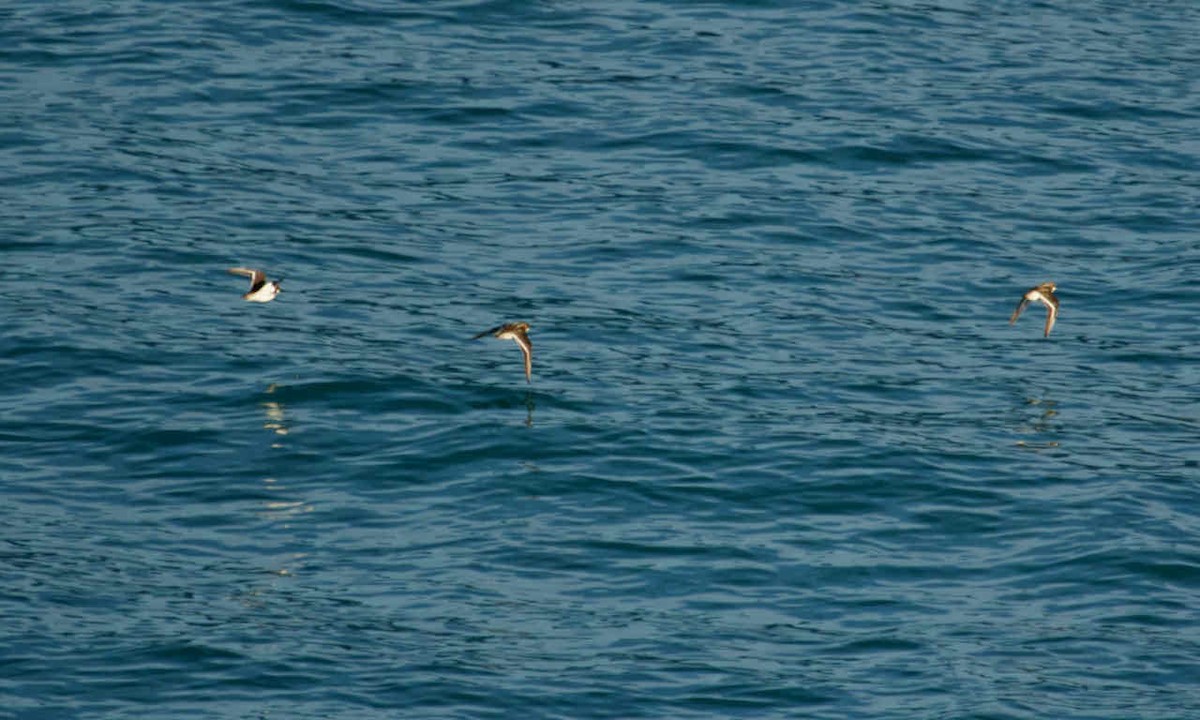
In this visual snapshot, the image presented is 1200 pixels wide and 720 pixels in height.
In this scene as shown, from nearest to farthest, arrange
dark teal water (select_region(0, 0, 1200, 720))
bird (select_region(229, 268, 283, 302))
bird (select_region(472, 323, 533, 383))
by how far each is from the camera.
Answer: dark teal water (select_region(0, 0, 1200, 720)), bird (select_region(472, 323, 533, 383)), bird (select_region(229, 268, 283, 302))

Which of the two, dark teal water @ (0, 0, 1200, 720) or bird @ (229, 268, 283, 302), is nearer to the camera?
dark teal water @ (0, 0, 1200, 720)

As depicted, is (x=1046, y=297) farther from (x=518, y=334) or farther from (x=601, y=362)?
(x=518, y=334)

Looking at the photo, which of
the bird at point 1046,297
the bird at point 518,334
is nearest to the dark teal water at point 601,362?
the bird at point 1046,297

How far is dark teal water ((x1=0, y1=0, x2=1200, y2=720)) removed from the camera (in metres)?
19.6

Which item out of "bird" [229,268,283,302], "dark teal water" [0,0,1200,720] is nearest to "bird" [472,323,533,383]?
"dark teal water" [0,0,1200,720]

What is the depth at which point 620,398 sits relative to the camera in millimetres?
26047

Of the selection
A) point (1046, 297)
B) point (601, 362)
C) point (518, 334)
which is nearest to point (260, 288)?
point (518, 334)

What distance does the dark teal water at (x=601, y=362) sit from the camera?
19594mm

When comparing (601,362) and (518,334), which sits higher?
(518,334)

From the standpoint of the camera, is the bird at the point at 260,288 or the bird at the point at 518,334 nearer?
the bird at the point at 518,334

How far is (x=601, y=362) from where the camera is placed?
27109 mm

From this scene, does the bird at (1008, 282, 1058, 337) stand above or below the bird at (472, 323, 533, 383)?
above

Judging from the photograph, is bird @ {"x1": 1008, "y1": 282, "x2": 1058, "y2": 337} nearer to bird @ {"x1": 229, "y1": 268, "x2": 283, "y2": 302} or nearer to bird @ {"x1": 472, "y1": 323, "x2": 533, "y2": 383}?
bird @ {"x1": 472, "y1": 323, "x2": 533, "y2": 383}

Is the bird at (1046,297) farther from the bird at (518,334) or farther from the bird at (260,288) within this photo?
the bird at (260,288)
